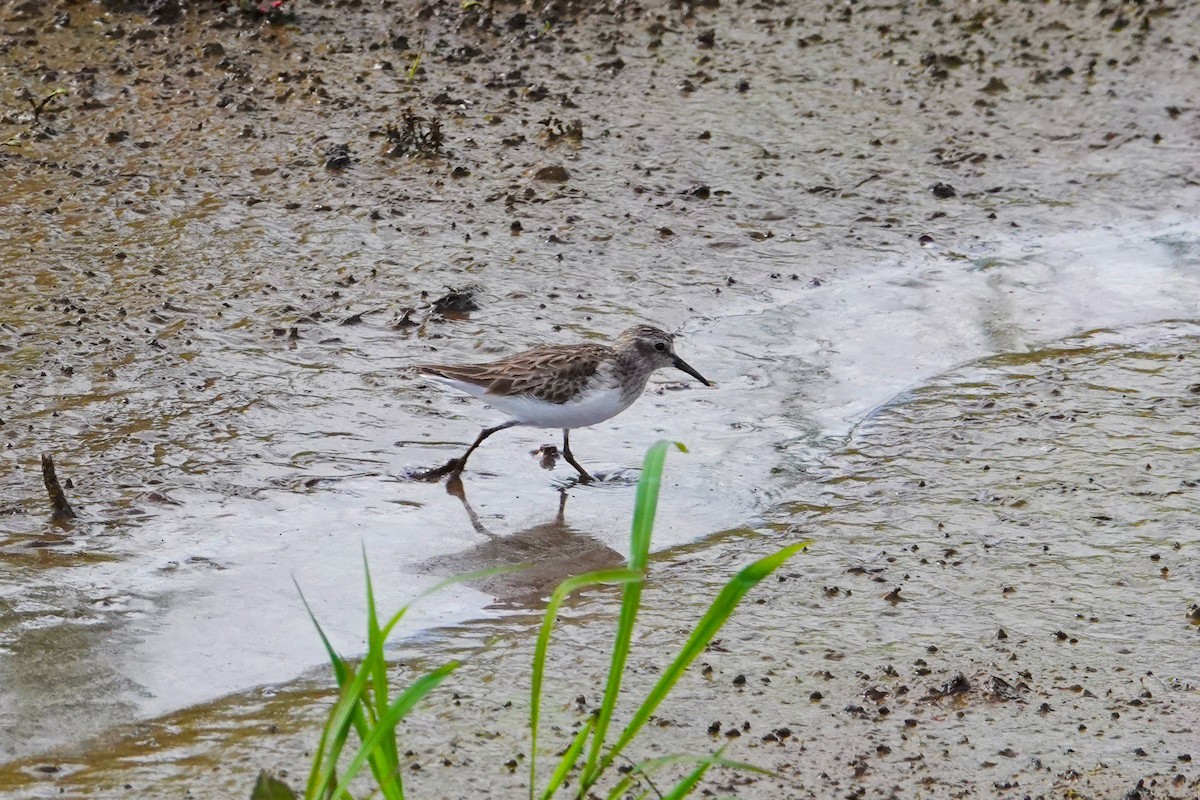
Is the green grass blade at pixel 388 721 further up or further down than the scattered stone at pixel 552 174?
further down

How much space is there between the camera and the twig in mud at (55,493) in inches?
230

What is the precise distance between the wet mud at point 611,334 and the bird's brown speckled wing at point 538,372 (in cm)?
37

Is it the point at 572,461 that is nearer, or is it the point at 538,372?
the point at 538,372

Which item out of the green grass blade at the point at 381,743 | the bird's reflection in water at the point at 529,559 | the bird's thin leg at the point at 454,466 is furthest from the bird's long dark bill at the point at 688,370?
the green grass blade at the point at 381,743

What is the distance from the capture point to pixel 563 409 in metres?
6.75

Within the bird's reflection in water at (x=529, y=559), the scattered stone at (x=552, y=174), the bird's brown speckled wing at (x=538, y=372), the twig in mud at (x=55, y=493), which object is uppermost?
the scattered stone at (x=552, y=174)

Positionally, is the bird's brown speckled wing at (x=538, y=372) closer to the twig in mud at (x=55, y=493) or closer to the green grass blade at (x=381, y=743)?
the twig in mud at (x=55, y=493)

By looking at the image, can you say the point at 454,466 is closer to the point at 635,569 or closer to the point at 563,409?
the point at 563,409

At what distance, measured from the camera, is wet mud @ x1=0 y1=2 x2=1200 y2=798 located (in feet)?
16.9

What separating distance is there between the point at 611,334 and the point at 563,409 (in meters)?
1.39

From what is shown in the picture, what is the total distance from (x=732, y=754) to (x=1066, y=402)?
3421 millimetres

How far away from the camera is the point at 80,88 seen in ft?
33.2

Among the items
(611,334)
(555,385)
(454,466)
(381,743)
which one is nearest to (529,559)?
(454,466)

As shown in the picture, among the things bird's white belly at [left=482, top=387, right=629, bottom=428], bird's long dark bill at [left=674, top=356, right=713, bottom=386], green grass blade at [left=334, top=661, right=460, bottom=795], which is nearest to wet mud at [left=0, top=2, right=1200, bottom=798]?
bird's long dark bill at [left=674, top=356, right=713, bottom=386]
